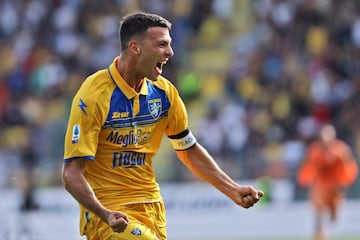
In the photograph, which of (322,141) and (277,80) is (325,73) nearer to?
(277,80)

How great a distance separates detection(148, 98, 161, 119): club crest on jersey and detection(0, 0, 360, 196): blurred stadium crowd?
→ 10.3 metres

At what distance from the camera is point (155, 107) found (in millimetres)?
7340

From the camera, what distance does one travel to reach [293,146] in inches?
723

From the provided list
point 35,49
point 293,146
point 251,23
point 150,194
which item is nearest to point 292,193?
point 293,146

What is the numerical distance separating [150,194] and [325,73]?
12531mm

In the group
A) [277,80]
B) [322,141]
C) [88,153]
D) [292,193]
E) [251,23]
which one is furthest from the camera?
[251,23]

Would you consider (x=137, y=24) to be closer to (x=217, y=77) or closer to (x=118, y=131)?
(x=118, y=131)

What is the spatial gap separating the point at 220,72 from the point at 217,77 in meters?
0.30

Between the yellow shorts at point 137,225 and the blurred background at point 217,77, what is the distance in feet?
33.5

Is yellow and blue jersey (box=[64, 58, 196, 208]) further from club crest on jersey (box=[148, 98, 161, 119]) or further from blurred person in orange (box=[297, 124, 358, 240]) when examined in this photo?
blurred person in orange (box=[297, 124, 358, 240])

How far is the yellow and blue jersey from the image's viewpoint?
22.8ft

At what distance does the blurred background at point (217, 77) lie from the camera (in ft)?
59.8

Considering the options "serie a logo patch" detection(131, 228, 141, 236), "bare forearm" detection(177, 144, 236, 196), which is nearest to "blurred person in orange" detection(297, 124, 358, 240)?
"bare forearm" detection(177, 144, 236, 196)

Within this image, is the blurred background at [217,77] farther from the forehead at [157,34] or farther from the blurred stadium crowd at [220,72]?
the forehead at [157,34]
